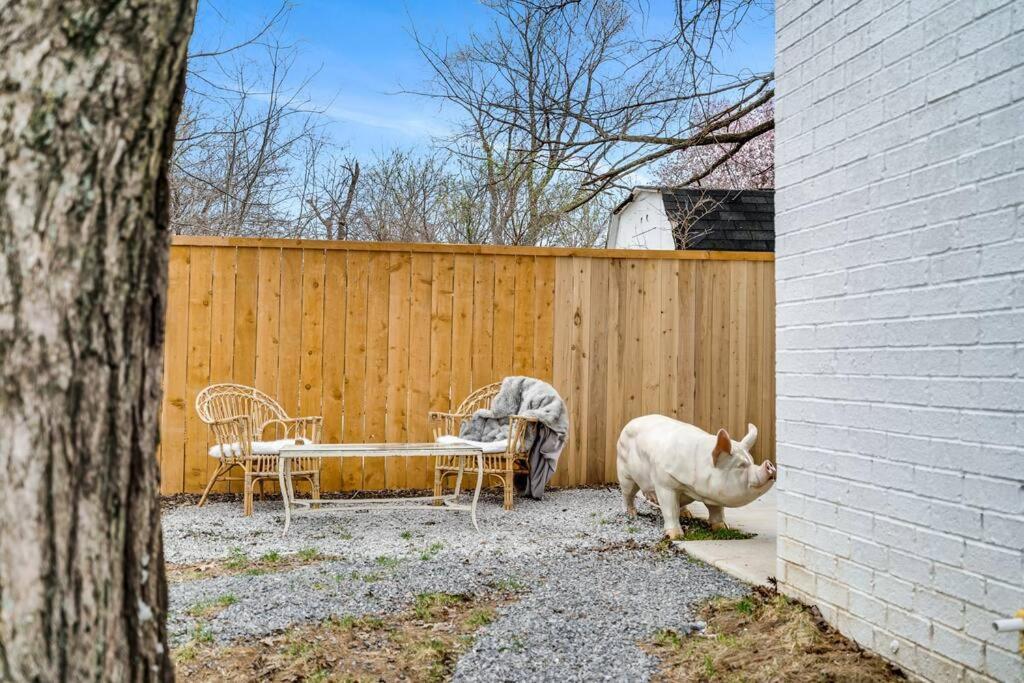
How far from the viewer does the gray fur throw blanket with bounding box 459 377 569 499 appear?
573cm

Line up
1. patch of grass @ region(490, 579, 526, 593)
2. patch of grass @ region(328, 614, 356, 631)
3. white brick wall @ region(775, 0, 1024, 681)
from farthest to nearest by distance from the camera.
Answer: patch of grass @ region(490, 579, 526, 593)
patch of grass @ region(328, 614, 356, 631)
white brick wall @ region(775, 0, 1024, 681)

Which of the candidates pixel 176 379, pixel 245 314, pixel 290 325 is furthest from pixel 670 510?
pixel 176 379

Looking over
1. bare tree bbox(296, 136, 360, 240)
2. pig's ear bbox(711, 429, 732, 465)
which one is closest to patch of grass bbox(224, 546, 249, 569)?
pig's ear bbox(711, 429, 732, 465)

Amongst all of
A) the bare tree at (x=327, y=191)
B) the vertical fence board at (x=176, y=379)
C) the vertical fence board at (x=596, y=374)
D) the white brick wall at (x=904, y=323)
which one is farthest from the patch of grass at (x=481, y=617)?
the bare tree at (x=327, y=191)

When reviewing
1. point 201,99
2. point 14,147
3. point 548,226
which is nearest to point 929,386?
point 14,147

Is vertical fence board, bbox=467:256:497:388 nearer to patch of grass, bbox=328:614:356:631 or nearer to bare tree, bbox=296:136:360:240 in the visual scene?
patch of grass, bbox=328:614:356:631

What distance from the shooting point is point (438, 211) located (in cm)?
1003

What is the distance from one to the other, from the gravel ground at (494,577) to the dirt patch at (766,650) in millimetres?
114

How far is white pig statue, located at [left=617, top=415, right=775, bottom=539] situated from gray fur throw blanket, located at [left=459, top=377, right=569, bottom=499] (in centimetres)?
66

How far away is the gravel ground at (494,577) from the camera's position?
285 centimetres

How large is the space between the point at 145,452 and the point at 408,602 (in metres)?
2.38

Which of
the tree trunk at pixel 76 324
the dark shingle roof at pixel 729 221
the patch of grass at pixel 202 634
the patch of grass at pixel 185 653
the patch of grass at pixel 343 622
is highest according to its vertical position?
the dark shingle roof at pixel 729 221

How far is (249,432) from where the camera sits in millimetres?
5102

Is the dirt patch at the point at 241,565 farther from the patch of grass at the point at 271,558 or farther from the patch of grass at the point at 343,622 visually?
the patch of grass at the point at 343,622
